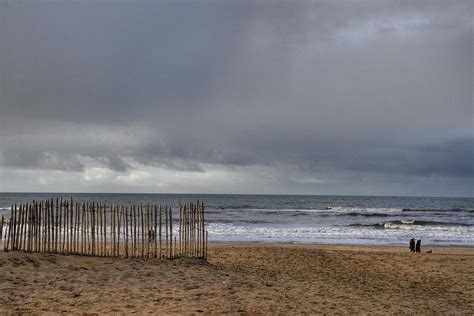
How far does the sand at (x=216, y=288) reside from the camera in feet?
26.5

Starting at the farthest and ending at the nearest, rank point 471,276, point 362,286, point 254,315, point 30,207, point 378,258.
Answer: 1. point 378,258
2. point 471,276
3. point 30,207
4. point 362,286
5. point 254,315

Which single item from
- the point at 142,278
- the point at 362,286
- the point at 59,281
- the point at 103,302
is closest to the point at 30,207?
the point at 59,281

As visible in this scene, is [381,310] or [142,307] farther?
[381,310]

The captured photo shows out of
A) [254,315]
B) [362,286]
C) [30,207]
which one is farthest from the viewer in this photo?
[30,207]

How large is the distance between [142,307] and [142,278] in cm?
220

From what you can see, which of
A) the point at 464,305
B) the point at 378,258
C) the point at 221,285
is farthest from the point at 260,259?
the point at 464,305

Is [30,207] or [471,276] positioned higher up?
[30,207]

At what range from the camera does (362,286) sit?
11.1 metres

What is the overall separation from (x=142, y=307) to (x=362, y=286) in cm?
562

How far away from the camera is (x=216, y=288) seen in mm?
9367

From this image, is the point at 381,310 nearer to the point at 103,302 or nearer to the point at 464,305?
the point at 464,305

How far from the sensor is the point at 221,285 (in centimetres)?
966

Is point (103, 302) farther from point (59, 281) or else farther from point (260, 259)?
point (260, 259)

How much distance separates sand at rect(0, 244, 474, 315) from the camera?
26.5 feet
